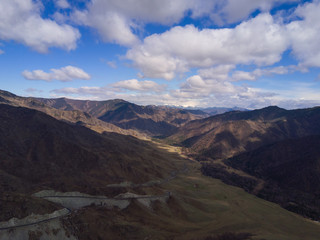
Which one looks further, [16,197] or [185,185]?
[185,185]

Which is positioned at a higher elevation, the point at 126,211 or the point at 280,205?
the point at 126,211

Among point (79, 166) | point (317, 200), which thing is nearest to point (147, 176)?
point (79, 166)

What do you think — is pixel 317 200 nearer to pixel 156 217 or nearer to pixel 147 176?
pixel 147 176

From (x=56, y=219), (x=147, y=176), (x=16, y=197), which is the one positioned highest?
(x=16, y=197)

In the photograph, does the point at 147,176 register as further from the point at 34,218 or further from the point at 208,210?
the point at 34,218

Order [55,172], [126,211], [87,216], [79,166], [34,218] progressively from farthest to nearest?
[79,166] < [55,172] < [126,211] < [87,216] < [34,218]

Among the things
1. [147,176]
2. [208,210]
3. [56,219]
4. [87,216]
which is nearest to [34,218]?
[56,219]

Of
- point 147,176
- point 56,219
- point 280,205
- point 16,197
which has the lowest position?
point 280,205

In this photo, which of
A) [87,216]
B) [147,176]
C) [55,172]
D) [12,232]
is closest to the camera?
[12,232]

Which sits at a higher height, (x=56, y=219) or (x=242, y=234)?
(x=56, y=219)
